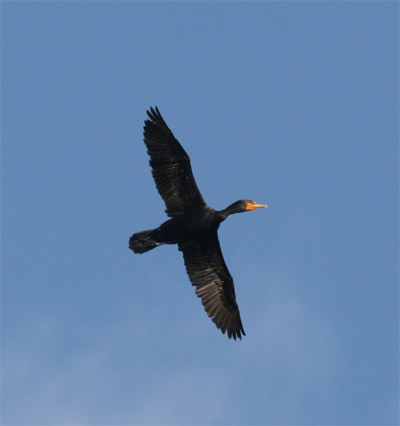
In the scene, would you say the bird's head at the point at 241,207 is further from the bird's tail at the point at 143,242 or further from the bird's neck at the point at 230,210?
the bird's tail at the point at 143,242

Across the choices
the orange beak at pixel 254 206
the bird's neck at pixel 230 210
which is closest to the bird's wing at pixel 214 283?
the bird's neck at pixel 230 210

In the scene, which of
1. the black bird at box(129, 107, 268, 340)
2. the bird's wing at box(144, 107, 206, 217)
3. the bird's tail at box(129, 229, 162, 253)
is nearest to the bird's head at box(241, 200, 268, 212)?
the black bird at box(129, 107, 268, 340)

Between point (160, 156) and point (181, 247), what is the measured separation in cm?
217

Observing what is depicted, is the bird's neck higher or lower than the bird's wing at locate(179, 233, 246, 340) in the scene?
higher

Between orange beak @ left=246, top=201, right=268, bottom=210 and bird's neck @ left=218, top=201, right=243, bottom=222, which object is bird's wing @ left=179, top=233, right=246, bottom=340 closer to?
bird's neck @ left=218, top=201, right=243, bottom=222

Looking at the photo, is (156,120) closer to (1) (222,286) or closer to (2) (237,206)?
(2) (237,206)

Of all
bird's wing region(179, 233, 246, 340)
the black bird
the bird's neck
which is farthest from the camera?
bird's wing region(179, 233, 246, 340)

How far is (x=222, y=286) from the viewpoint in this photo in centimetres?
2139

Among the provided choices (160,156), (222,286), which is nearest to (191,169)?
(160,156)

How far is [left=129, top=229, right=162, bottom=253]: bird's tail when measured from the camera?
20.0 meters

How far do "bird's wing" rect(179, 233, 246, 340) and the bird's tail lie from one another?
44.4 inches

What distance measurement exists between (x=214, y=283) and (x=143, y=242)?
2.22 m

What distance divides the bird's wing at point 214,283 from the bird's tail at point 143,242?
1128mm

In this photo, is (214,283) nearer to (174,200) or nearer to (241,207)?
(241,207)
